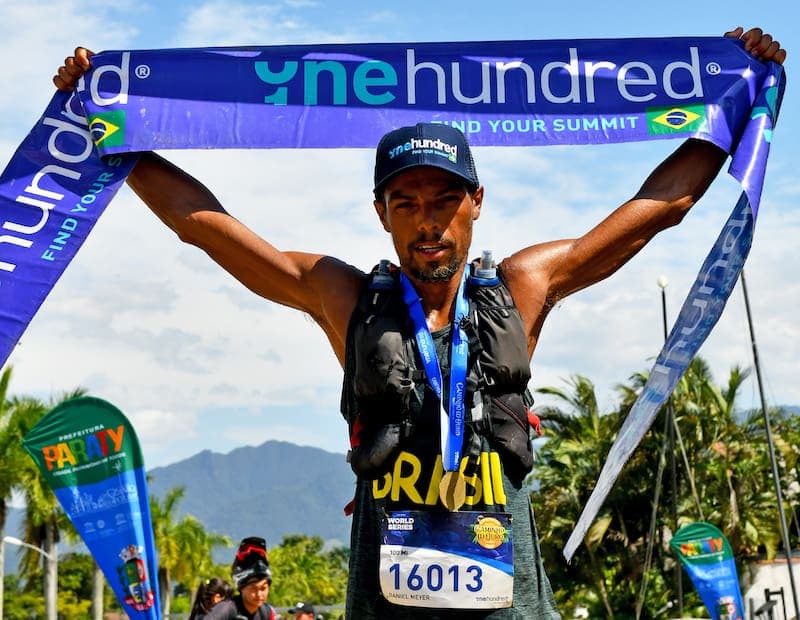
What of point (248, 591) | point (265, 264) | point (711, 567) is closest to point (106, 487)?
point (248, 591)

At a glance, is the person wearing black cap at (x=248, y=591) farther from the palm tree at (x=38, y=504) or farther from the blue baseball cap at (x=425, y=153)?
the palm tree at (x=38, y=504)

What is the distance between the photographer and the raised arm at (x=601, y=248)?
3.48m

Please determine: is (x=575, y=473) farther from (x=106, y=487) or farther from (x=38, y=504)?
(x=106, y=487)

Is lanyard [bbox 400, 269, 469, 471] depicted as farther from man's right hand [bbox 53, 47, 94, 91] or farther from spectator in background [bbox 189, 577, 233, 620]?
spectator in background [bbox 189, 577, 233, 620]

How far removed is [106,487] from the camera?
1051cm

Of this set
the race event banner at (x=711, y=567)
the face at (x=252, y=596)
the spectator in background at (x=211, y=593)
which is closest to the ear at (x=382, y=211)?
the face at (x=252, y=596)

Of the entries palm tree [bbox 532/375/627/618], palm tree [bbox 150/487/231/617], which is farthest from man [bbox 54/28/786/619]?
palm tree [bbox 150/487/231/617]

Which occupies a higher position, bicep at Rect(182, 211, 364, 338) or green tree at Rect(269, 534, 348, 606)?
green tree at Rect(269, 534, 348, 606)

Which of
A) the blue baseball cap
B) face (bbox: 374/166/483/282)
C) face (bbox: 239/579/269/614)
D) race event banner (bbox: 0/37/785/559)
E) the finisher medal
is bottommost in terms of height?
the finisher medal

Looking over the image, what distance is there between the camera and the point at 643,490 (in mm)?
33750

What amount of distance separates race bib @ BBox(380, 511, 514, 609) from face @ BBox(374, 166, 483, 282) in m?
0.75

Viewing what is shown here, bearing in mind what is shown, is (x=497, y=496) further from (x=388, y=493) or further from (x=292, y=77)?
(x=292, y=77)

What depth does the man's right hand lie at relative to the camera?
4.37 meters

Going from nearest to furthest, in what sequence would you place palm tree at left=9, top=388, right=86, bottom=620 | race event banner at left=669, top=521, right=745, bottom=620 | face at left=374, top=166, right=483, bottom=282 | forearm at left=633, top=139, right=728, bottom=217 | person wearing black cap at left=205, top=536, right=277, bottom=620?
face at left=374, top=166, right=483, bottom=282 < forearm at left=633, top=139, right=728, bottom=217 < person wearing black cap at left=205, top=536, right=277, bottom=620 < race event banner at left=669, top=521, right=745, bottom=620 < palm tree at left=9, top=388, right=86, bottom=620
